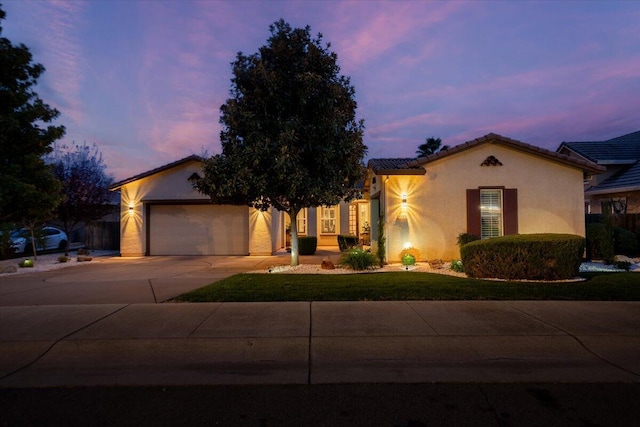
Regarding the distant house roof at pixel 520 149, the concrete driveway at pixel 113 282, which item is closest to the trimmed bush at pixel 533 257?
the distant house roof at pixel 520 149

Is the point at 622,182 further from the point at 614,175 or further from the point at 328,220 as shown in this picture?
the point at 328,220

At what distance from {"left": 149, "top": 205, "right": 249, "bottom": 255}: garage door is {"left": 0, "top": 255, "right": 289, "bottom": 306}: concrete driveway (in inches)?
129

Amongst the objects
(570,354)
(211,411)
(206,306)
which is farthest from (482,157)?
(211,411)

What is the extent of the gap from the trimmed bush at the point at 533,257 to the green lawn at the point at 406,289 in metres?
0.52

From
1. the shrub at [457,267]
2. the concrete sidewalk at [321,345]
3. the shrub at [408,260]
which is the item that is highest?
the shrub at [408,260]

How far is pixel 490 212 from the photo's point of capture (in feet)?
43.7

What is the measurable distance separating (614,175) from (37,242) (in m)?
28.4

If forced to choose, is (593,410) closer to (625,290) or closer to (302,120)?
(625,290)

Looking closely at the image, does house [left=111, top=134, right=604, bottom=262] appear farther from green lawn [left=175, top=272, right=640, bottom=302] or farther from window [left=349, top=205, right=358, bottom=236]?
window [left=349, top=205, right=358, bottom=236]

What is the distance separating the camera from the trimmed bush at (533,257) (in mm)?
9336

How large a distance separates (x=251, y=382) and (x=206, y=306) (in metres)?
3.04

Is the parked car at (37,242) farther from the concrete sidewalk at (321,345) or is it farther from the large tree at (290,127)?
the concrete sidewalk at (321,345)

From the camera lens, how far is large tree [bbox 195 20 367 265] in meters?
10.5

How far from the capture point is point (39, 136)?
12156mm
